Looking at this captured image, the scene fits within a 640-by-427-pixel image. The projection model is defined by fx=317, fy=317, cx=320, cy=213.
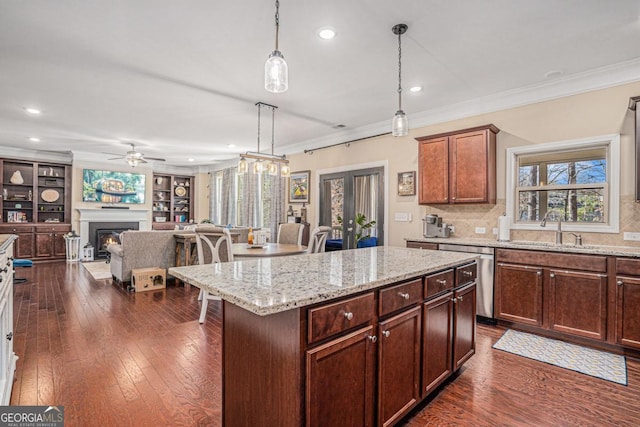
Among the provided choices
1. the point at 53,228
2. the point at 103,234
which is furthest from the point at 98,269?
the point at 53,228

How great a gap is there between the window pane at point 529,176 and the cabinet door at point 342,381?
11.6 ft

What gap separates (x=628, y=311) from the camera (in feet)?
9.30

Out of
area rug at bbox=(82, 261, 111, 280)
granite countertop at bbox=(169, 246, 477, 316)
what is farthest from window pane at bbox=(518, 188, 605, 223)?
area rug at bbox=(82, 261, 111, 280)

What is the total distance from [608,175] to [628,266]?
1.13 m

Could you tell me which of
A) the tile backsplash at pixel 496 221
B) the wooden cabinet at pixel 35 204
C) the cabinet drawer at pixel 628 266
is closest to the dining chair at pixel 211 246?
the tile backsplash at pixel 496 221

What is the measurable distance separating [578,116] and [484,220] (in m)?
1.54

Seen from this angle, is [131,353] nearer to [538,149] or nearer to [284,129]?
[284,129]

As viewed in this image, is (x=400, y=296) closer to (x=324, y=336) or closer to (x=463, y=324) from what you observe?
(x=324, y=336)

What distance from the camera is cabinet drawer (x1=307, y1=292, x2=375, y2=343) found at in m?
1.29

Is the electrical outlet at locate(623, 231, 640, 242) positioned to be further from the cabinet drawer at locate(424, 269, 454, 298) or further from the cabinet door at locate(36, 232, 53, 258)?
the cabinet door at locate(36, 232, 53, 258)

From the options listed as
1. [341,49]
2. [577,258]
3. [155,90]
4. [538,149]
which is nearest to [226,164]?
[155,90]

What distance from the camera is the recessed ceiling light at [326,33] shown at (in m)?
2.69

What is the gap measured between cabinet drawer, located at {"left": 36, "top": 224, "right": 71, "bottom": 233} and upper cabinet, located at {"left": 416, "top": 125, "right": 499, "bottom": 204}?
8.73 m

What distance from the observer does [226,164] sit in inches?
378
